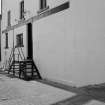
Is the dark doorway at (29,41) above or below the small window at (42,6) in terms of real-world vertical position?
below

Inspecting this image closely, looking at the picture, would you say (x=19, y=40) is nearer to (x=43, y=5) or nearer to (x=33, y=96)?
(x=43, y=5)

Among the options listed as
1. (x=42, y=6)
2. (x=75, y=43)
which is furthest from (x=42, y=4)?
(x=75, y=43)

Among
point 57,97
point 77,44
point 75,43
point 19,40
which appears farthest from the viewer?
point 19,40

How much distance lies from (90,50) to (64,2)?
3.17 m

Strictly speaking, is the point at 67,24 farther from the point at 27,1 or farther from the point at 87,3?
the point at 27,1

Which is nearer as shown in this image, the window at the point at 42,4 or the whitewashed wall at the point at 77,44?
the whitewashed wall at the point at 77,44

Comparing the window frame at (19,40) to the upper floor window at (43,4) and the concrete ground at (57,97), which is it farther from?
the concrete ground at (57,97)

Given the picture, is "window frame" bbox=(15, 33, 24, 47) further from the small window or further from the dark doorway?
the small window

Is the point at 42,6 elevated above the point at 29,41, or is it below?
above

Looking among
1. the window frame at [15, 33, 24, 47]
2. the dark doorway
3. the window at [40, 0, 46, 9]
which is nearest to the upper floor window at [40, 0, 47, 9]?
the window at [40, 0, 46, 9]

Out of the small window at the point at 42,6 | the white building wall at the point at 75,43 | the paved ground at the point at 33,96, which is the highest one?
the small window at the point at 42,6

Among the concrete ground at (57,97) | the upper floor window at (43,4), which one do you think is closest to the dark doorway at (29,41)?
the upper floor window at (43,4)

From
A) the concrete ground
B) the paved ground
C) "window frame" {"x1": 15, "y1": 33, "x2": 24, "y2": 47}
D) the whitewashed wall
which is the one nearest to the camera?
the concrete ground

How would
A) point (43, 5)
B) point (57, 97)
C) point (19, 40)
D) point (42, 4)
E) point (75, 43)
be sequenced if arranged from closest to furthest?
point (57, 97) < point (75, 43) < point (43, 5) < point (42, 4) < point (19, 40)
